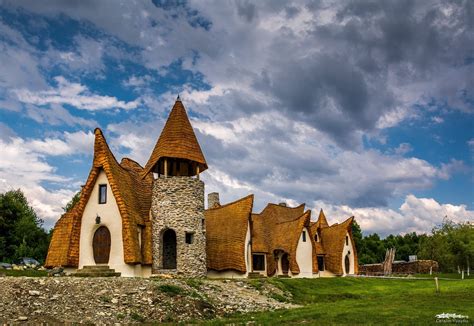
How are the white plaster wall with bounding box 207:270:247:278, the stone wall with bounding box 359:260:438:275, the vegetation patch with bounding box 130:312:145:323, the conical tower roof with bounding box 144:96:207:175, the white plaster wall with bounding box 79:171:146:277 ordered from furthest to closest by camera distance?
1. the stone wall with bounding box 359:260:438:275
2. the white plaster wall with bounding box 207:270:247:278
3. the conical tower roof with bounding box 144:96:207:175
4. the white plaster wall with bounding box 79:171:146:277
5. the vegetation patch with bounding box 130:312:145:323

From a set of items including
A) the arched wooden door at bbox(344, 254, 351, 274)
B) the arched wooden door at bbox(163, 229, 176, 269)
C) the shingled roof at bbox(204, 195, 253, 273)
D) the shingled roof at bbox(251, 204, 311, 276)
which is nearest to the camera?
the arched wooden door at bbox(163, 229, 176, 269)

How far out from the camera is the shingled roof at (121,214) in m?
31.1

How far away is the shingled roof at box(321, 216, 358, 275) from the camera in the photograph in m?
51.7

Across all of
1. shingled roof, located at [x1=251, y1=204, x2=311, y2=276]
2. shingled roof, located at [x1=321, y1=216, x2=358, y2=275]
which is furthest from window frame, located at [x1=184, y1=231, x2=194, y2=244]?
shingled roof, located at [x1=321, y1=216, x2=358, y2=275]

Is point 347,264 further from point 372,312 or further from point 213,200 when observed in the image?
point 372,312

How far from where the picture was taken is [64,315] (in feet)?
61.1

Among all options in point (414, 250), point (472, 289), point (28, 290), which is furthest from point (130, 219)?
point (414, 250)

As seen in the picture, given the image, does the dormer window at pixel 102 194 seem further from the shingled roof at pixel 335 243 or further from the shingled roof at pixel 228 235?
the shingled roof at pixel 335 243

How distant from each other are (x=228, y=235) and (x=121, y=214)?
1049 cm

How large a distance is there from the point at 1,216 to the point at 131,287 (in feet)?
151

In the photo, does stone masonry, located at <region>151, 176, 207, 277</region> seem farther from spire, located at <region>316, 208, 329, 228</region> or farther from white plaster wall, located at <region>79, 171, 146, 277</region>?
spire, located at <region>316, 208, 329, 228</region>

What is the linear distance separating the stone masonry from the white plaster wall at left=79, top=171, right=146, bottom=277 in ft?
7.78

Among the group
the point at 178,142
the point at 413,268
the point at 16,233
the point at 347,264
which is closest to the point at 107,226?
the point at 178,142

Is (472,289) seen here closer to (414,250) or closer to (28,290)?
(28,290)
